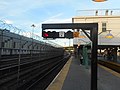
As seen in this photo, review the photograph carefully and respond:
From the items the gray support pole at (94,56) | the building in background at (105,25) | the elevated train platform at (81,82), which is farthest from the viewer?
the building in background at (105,25)

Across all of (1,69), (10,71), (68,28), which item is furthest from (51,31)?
(10,71)

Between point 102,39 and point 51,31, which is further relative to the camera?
point 102,39

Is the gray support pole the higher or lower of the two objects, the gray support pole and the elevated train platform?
the higher

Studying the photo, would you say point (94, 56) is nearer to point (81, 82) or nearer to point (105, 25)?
point (81, 82)

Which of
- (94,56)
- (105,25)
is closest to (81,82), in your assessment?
(94,56)

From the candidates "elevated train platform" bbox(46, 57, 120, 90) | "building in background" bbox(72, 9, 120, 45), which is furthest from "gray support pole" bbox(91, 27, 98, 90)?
"building in background" bbox(72, 9, 120, 45)

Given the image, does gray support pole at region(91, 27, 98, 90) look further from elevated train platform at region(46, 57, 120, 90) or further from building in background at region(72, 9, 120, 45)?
building in background at region(72, 9, 120, 45)

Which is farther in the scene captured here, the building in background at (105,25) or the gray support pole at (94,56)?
the building in background at (105,25)

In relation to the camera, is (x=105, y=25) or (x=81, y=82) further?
(x=105, y=25)

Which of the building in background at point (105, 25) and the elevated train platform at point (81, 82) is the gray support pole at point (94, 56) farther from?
the building in background at point (105, 25)

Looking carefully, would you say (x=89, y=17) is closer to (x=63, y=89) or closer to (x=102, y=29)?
(x=102, y=29)

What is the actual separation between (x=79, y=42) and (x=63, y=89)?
1120 inches

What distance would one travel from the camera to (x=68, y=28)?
31.8ft

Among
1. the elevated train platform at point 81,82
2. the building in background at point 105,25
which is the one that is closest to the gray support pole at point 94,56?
the elevated train platform at point 81,82
